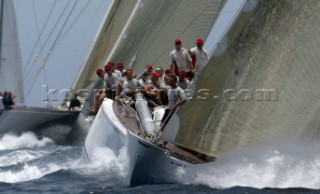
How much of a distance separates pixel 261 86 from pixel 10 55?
27.0 meters

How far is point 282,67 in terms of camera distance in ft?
41.8

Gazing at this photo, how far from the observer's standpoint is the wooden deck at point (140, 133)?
44.5 feet

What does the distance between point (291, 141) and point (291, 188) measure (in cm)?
64

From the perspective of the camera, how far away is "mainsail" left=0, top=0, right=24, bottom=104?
3838 centimetres

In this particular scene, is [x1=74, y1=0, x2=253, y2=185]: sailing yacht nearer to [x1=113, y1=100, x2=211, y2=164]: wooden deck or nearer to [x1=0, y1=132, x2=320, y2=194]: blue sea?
[x1=113, y1=100, x2=211, y2=164]: wooden deck

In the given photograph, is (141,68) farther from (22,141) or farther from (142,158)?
(142,158)

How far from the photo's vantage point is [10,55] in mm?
38812

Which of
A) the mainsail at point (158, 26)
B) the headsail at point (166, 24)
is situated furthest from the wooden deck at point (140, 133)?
the headsail at point (166, 24)

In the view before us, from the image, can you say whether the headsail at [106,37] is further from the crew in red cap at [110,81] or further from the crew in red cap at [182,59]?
the crew in red cap at [182,59]

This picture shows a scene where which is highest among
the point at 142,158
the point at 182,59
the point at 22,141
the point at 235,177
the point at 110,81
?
the point at 182,59

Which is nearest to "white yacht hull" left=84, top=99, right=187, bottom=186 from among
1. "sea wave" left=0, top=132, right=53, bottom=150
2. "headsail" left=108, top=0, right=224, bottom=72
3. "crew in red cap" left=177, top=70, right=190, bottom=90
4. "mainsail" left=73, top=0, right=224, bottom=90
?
"crew in red cap" left=177, top=70, right=190, bottom=90

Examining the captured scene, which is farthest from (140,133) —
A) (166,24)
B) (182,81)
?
(166,24)

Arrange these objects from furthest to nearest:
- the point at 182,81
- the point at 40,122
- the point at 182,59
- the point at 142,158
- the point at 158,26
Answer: the point at 40,122 → the point at 158,26 → the point at 182,59 → the point at 182,81 → the point at 142,158

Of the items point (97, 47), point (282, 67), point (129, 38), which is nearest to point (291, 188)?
point (282, 67)
